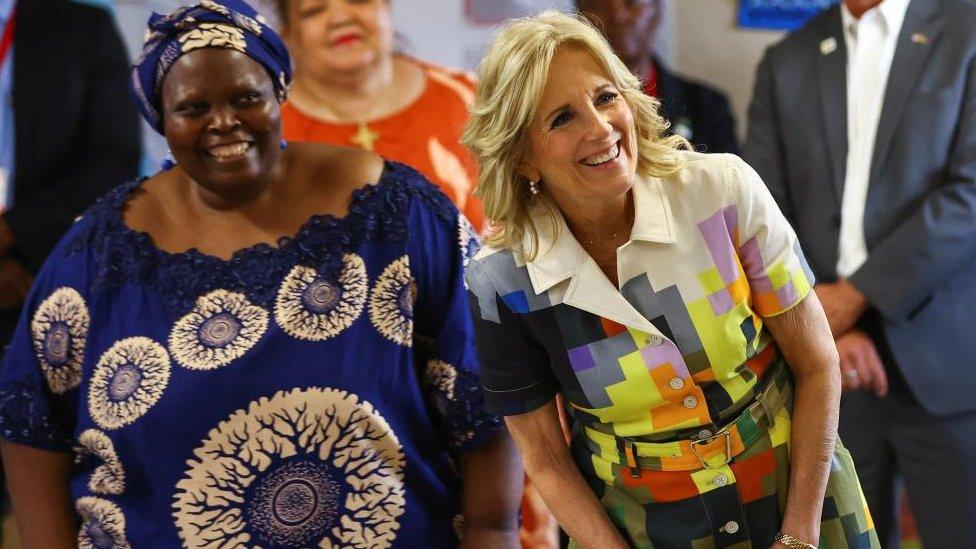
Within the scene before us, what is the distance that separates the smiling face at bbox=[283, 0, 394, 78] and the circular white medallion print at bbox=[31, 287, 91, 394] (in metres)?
1.00

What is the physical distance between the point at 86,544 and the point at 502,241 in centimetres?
102

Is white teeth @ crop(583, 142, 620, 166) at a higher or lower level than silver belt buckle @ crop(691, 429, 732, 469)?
higher

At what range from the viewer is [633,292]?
1572 mm

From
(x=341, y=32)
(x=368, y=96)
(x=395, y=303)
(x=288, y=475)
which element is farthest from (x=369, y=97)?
(x=288, y=475)

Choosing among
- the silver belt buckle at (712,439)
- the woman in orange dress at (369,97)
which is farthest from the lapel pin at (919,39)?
the silver belt buckle at (712,439)

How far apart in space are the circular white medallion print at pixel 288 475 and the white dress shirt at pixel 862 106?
4.48 ft

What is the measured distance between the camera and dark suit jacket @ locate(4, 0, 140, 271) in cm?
277

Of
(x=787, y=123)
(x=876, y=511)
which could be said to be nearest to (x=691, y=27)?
(x=787, y=123)

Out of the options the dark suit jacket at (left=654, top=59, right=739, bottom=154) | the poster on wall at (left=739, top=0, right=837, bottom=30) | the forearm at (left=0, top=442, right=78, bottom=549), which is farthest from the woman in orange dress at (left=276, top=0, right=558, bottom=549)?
the poster on wall at (left=739, top=0, right=837, bottom=30)

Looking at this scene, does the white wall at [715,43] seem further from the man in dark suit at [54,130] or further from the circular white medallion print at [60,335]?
the circular white medallion print at [60,335]

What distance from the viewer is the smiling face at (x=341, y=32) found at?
2684 mm

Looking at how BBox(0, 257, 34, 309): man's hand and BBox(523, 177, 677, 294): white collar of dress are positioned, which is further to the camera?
BBox(0, 257, 34, 309): man's hand

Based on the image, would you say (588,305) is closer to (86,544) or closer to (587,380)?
(587,380)

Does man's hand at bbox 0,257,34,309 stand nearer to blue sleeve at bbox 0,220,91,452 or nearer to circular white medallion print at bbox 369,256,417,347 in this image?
blue sleeve at bbox 0,220,91,452
